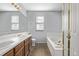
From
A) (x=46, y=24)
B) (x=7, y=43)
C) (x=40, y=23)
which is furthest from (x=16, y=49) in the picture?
(x=46, y=24)

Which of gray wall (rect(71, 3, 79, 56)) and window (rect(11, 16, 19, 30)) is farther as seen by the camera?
window (rect(11, 16, 19, 30))

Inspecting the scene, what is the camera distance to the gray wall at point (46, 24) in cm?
390

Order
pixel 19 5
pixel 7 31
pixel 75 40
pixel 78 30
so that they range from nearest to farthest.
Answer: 1. pixel 78 30
2. pixel 75 40
3. pixel 7 31
4. pixel 19 5

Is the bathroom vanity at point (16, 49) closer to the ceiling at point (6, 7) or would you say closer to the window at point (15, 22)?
the window at point (15, 22)

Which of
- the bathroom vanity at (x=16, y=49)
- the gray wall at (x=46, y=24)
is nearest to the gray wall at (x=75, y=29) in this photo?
the bathroom vanity at (x=16, y=49)

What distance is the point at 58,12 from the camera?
12.4 ft

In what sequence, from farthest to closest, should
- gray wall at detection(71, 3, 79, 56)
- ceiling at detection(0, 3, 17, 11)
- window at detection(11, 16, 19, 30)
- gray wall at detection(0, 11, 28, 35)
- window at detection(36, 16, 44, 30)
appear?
window at detection(36, 16, 44, 30) < window at detection(11, 16, 19, 30) < gray wall at detection(0, 11, 28, 35) < ceiling at detection(0, 3, 17, 11) < gray wall at detection(71, 3, 79, 56)

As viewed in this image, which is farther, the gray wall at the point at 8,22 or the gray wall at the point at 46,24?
the gray wall at the point at 46,24

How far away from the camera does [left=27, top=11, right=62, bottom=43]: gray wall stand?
3.90 meters

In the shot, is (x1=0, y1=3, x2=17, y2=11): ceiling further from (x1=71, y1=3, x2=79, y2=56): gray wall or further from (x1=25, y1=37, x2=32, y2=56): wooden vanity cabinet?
(x1=71, y1=3, x2=79, y2=56): gray wall

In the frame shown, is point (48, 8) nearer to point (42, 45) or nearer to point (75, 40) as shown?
point (42, 45)

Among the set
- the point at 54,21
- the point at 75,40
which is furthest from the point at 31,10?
the point at 75,40

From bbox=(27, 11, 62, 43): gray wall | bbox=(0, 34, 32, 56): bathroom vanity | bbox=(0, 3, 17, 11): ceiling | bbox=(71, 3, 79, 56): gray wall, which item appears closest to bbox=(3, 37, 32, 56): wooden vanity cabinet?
bbox=(0, 34, 32, 56): bathroom vanity

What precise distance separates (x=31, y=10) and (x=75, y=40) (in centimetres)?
192
